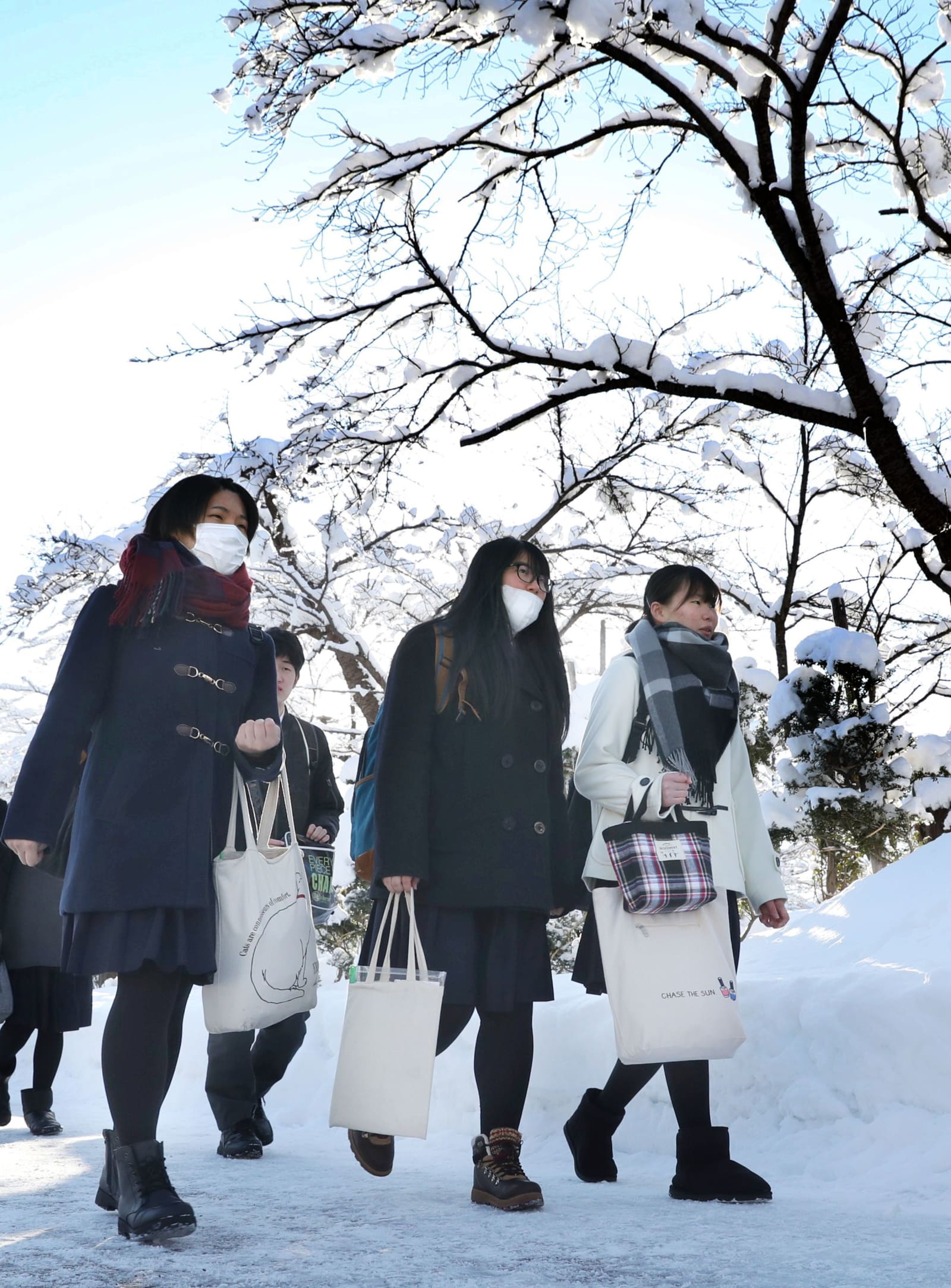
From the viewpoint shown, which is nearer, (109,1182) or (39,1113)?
(109,1182)

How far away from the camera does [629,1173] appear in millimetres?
3768

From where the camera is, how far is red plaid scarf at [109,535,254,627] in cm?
289

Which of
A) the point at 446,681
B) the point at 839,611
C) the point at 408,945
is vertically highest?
the point at 839,611

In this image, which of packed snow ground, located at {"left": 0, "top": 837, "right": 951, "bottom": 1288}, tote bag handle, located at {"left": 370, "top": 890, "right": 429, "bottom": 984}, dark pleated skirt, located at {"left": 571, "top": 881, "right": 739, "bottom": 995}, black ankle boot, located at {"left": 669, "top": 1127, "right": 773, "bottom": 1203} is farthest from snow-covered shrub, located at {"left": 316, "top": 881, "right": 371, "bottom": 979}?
black ankle boot, located at {"left": 669, "top": 1127, "right": 773, "bottom": 1203}

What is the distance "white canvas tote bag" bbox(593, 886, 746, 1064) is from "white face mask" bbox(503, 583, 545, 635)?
0.83 meters

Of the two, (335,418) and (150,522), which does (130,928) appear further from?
(335,418)

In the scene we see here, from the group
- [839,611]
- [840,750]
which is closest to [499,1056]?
[840,750]

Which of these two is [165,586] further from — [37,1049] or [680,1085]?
[37,1049]

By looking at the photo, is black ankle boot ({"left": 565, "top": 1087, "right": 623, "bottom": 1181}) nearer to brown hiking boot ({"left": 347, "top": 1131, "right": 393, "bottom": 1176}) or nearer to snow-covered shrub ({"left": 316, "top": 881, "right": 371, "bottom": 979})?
brown hiking boot ({"left": 347, "top": 1131, "right": 393, "bottom": 1176})

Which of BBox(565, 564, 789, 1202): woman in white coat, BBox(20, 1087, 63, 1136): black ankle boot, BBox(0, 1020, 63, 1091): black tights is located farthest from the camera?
BBox(0, 1020, 63, 1091): black tights

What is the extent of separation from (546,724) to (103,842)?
1366 millimetres

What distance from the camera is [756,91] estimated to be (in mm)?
8398

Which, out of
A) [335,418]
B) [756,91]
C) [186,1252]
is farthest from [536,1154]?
[756,91]

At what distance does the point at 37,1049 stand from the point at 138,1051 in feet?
10.3
